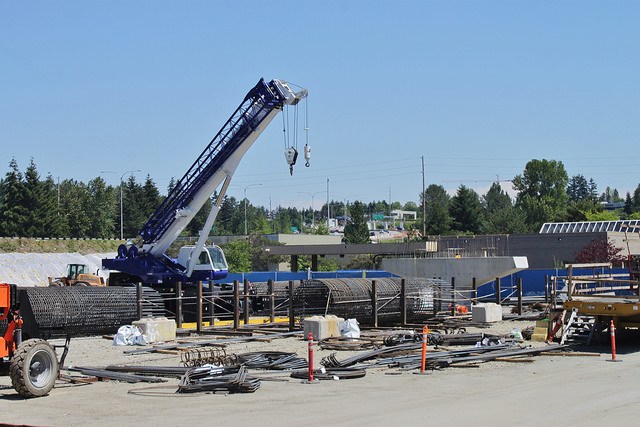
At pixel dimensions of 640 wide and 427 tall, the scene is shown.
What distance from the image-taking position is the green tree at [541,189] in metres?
131

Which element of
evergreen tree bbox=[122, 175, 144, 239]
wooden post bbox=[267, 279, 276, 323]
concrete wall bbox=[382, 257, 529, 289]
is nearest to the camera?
wooden post bbox=[267, 279, 276, 323]

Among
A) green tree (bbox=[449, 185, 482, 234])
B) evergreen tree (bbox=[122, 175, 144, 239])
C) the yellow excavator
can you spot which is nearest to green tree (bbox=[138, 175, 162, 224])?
evergreen tree (bbox=[122, 175, 144, 239])

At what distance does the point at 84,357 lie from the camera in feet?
73.2

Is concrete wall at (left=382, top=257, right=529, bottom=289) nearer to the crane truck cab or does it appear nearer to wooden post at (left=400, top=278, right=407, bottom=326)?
the crane truck cab

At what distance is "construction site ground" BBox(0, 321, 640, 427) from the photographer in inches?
499

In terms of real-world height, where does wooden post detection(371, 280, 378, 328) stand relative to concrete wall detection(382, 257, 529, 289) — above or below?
below

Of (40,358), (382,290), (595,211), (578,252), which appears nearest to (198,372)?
(40,358)

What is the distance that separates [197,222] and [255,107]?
97560mm

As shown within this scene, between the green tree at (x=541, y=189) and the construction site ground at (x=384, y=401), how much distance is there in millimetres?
114236

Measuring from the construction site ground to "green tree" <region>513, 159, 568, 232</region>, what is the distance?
114 m

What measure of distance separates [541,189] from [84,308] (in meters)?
120

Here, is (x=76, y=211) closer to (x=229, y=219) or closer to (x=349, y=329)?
(x=229, y=219)

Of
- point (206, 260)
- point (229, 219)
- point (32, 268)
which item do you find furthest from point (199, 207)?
point (229, 219)

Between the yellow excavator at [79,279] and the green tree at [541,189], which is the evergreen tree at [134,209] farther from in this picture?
the yellow excavator at [79,279]
